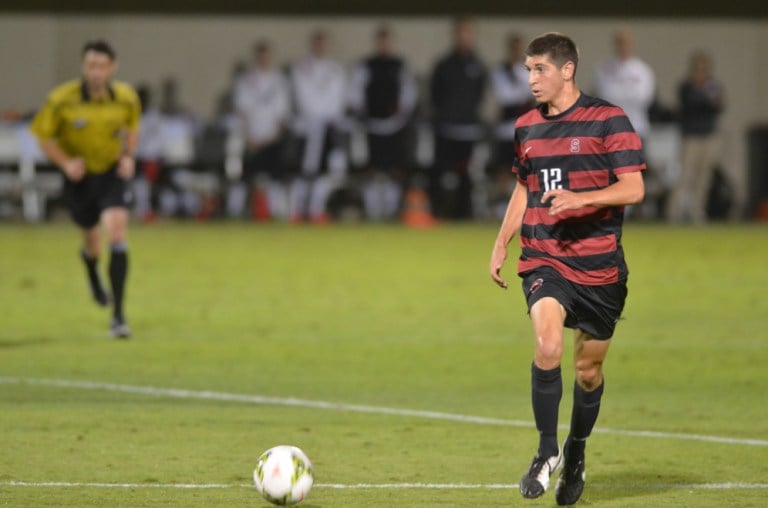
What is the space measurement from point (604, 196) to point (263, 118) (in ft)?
64.5

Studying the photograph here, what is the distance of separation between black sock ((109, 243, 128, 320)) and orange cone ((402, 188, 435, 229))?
12.7 meters

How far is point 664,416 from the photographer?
950cm

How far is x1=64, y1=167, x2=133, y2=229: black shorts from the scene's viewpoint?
520 inches

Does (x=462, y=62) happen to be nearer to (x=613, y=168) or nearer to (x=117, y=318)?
(x=117, y=318)

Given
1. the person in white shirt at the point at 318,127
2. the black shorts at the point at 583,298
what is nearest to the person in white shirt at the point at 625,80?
the person in white shirt at the point at 318,127

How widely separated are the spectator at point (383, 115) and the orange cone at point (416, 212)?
800mm

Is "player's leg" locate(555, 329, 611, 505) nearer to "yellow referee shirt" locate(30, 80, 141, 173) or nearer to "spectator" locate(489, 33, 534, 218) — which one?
"yellow referee shirt" locate(30, 80, 141, 173)

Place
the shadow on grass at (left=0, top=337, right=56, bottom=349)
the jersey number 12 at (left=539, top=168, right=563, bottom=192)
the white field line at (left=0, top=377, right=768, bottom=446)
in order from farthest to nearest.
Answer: the shadow on grass at (left=0, top=337, right=56, bottom=349)
the white field line at (left=0, top=377, right=768, bottom=446)
the jersey number 12 at (left=539, top=168, right=563, bottom=192)

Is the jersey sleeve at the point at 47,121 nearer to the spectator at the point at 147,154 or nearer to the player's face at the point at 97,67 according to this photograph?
the player's face at the point at 97,67

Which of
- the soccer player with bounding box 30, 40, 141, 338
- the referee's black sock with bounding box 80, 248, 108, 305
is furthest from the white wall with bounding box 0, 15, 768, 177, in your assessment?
the soccer player with bounding box 30, 40, 141, 338

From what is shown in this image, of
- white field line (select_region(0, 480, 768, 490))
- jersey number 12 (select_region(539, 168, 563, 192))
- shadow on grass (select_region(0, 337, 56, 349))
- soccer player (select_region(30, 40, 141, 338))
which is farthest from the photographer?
soccer player (select_region(30, 40, 141, 338))

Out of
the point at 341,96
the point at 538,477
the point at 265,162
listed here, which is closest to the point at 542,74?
the point at 538,477

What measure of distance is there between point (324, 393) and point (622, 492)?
342 centimetres

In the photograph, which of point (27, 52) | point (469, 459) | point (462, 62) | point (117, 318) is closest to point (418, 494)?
point (469, 459)
